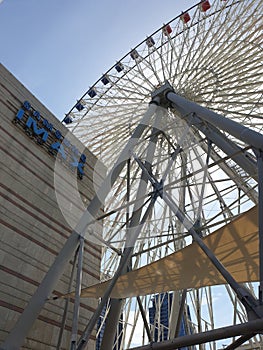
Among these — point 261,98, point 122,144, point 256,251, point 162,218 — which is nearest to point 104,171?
point 122,144

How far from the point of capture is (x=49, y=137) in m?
10.1

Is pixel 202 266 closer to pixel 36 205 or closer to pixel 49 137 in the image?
pixel 36 205

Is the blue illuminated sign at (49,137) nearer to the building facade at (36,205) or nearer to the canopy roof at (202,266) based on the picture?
the building facade at (36,205)

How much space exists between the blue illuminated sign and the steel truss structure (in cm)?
165

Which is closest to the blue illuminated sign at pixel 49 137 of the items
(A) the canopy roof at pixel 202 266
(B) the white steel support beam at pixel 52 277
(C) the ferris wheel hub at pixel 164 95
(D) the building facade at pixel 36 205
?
(D) the building facade at pixel 36 205

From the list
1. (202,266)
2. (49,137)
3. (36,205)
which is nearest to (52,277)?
(36,205)

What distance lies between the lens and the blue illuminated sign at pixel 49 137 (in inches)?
366

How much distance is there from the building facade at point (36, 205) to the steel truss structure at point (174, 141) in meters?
1.10

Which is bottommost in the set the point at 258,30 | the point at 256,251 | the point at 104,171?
the point at 256,251

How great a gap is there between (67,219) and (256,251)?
5.56 metres

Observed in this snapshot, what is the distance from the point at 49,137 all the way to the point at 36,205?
253cm

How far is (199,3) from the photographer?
46.8ft

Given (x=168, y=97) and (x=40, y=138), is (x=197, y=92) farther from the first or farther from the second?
(x=40, y=138)

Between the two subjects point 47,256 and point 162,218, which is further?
point 162,218
